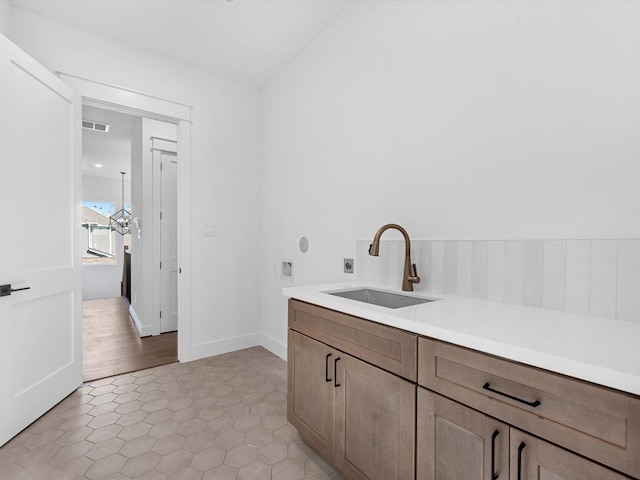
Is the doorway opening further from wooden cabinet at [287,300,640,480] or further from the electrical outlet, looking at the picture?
wooden cabinet at [287,300,640,480]

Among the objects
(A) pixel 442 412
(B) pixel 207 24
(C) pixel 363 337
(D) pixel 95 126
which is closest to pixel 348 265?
(C) pixel 363 337

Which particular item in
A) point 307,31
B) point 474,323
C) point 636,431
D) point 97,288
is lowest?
point 97,288

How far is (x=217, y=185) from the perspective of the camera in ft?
10.7

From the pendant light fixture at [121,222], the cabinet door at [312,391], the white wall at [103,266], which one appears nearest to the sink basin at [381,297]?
the cabinet door at [312,391]

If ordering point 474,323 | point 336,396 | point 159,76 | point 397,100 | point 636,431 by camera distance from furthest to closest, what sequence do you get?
point 159,76 < point 397,100 < point 336,396 < point 474,323 < point 636,431

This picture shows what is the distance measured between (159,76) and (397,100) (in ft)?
7.30

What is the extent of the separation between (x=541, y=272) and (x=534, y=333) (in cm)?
48

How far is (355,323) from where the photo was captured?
1.36 m

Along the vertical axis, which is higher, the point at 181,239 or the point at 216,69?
the point at 216,69

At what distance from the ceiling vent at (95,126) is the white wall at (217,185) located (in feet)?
6.74

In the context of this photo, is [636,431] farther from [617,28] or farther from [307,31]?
[307,31]

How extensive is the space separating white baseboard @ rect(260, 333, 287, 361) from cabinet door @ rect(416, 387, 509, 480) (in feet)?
6.94

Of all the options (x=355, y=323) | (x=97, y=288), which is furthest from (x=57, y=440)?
(x=97, y=288)

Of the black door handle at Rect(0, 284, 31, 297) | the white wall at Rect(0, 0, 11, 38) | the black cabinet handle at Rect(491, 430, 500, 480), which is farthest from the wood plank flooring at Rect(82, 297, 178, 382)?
the black cabinet handle at Rect(491, 430, 500, 480)
